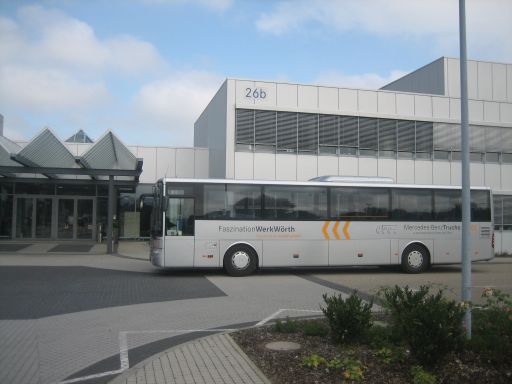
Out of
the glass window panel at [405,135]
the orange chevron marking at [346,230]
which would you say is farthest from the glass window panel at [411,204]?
the glass window panel at [405,135]

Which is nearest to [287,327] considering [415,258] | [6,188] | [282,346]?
[282,346]

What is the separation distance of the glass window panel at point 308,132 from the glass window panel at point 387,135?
3.58 meters

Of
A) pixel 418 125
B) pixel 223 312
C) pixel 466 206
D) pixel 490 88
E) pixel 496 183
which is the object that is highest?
pixel 490 88

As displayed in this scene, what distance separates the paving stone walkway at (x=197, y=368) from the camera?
5387 mm

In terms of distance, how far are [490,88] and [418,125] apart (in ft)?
22.6

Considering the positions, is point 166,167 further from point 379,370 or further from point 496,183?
point 379,370

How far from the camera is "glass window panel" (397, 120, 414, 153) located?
26.4 meters

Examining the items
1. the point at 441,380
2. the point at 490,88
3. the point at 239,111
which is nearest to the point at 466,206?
the point at 441,380

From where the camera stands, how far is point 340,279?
15680mm

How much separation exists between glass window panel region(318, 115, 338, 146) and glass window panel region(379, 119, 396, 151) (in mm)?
2488

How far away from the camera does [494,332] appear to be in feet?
19.8

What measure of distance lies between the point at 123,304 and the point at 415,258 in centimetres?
1042

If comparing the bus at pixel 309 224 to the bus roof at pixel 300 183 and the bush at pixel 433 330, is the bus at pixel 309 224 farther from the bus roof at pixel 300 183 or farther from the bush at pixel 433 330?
the bush at pixel 433 330

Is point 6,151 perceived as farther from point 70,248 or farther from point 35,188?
point 35,188
